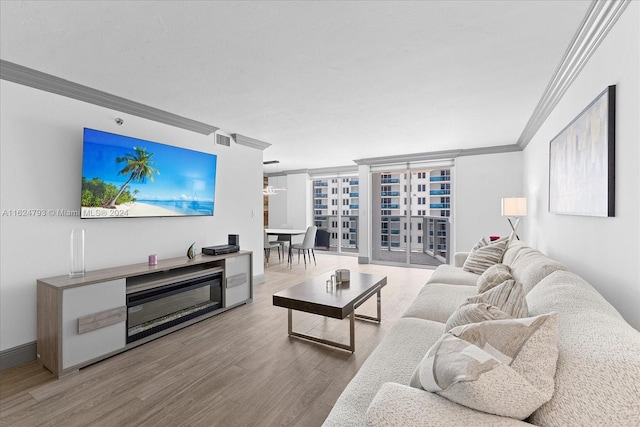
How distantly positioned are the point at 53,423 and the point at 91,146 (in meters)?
2.13

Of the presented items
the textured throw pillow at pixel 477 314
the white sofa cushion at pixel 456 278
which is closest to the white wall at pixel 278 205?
the white sofa cushion at pixel 456 278

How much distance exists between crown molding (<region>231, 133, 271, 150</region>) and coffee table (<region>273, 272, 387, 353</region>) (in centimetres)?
249

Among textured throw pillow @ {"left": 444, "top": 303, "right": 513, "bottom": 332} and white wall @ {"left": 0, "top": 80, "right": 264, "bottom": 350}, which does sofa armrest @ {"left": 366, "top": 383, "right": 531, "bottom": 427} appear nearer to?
textured throw pillow @ {"left": 444, "top": 303, "right": 513, "bottom": 332}

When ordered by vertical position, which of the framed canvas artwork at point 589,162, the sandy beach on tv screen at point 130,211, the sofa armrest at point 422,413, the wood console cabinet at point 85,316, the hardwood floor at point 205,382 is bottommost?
the hardwood floor at point 205,382

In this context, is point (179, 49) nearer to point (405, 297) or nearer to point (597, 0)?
point (597, 0)

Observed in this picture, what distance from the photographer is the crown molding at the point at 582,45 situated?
5.35ft

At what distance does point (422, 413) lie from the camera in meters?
0.89

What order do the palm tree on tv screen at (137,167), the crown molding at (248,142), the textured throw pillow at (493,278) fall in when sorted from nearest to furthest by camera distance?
the textured throw pillow at (493,278) < the palm tree on tv screen at (137,167) < the crown molding at (248,142)

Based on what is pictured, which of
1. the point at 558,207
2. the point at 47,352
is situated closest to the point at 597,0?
the point at 558,207

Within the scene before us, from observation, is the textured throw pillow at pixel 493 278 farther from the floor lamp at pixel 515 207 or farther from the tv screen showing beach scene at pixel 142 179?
the tv screen showing beach scene at pixel 142 179

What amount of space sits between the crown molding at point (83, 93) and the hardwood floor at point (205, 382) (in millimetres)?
2279

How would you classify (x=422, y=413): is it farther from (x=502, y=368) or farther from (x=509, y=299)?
(x=509, y=299)

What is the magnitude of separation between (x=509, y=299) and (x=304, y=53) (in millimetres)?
2007

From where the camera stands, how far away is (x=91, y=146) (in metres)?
2.72
